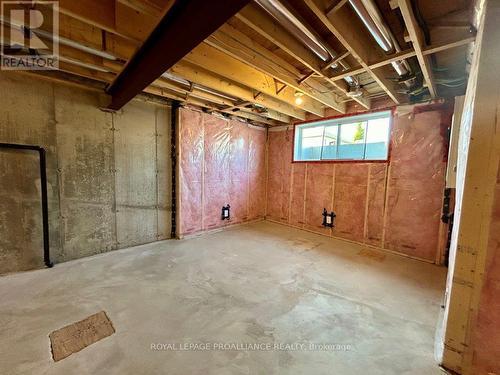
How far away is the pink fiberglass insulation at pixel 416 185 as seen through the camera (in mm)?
2912

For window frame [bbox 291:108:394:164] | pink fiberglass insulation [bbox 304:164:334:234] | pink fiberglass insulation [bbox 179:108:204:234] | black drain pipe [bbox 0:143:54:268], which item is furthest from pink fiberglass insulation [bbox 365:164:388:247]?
black drain pipe [bbox 0:143:54:268]

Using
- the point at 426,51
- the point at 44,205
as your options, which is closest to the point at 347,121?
the point at 426,51

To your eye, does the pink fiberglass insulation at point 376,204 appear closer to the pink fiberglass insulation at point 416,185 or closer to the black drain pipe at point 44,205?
the pink fiberglass insulation at point 416,185

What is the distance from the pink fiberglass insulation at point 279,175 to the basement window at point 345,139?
253 mm

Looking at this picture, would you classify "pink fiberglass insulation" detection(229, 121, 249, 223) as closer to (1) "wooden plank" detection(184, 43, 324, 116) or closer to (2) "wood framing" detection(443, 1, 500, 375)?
(1) "wooden plank" detection(184, 43, 324, 116)

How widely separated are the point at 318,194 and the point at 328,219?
0.52 meters

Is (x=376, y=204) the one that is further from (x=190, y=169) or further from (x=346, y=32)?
(x=190, y=169)

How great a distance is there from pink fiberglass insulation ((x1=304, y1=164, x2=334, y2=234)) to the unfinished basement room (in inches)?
1.9

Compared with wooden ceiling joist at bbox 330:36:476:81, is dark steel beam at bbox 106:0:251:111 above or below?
below

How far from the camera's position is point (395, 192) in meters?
3.25

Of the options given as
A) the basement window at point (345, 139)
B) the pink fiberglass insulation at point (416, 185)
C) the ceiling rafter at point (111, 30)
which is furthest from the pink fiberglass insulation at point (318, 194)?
the ceiling rafter at point (111, 30)

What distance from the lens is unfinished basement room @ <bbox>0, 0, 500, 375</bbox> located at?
4.26 ft

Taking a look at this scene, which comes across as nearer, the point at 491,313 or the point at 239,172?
the point at 491,313

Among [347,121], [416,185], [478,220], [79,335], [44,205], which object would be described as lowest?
[79,335]
